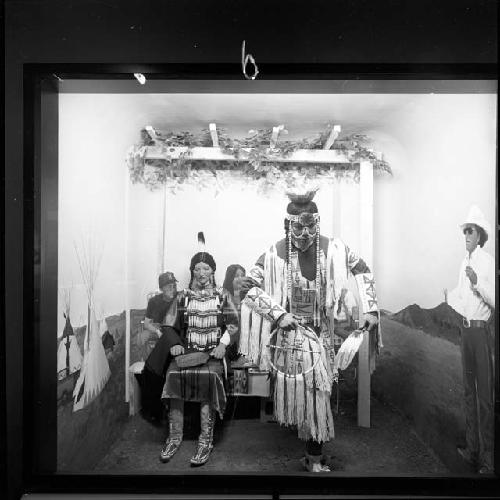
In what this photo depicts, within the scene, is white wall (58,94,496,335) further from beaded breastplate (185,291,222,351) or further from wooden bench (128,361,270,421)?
wooden bench (128,361,270,421)

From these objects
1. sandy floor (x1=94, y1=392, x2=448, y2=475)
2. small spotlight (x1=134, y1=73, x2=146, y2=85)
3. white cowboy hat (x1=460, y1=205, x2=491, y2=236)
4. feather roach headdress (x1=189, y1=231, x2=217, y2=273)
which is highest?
small spotlight (x1=134, y1=73, x2=146, y2=85)

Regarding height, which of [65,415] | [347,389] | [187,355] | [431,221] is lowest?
[65,415]

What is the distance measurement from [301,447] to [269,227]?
32.4 inches

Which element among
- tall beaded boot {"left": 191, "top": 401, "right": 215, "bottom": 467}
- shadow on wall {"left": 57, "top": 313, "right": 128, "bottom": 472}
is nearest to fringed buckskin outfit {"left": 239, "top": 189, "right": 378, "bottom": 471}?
tall beaded boot {"left": 191, "top": 401, "right": 215, "bottom": 467}

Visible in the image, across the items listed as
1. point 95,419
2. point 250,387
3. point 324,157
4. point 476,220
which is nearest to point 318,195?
point 324,157

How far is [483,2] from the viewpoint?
153 cm

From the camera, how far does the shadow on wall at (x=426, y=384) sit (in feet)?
5.01

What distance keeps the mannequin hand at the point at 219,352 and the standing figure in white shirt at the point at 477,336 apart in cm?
85

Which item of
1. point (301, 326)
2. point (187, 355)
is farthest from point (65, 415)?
point (301, 326)

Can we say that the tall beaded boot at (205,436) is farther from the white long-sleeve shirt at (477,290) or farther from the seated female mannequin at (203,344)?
the white long-sleeve shirt at (477,290)

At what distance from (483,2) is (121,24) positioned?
1.34 metres

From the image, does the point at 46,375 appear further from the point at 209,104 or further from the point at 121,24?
the point at 121,24

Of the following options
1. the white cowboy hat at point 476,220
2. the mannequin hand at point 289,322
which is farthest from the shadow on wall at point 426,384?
the white cowboy hat at point 476,220

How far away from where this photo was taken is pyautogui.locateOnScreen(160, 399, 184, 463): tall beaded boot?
154 cm
